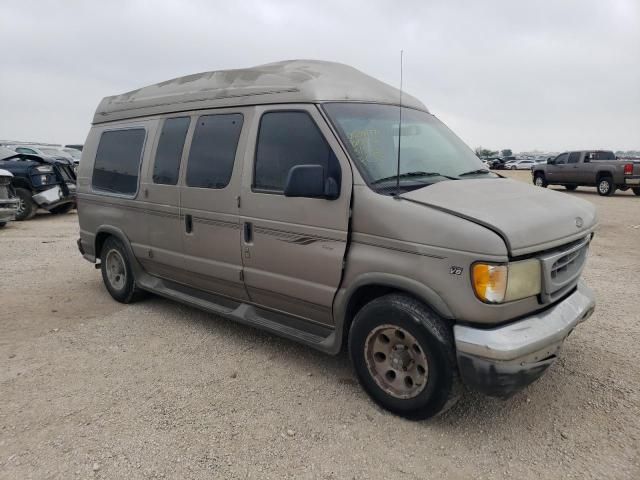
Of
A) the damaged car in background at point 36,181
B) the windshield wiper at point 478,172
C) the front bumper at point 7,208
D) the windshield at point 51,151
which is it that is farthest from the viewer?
the windshield at point 51,151

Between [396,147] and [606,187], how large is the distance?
19.3 metres

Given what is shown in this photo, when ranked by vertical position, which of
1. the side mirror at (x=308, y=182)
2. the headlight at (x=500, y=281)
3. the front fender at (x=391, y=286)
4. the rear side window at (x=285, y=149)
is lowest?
the front fender at (x=391, y=286)

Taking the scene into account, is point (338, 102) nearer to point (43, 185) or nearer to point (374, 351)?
point (374, 351)

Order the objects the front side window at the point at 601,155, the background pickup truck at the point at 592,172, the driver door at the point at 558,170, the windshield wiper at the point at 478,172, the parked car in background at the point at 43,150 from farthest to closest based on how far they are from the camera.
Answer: the driver door at the point at 558,170
the front side window at the point at 601,155
the background pickup truck at the point at 592,172
the parked car in background at the point at 43,150
the windshield wiper at the point at 478,172

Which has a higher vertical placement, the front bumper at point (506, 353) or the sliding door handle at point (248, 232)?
the sliding door handle at point (248, 232)

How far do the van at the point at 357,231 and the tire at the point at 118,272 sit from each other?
451mm

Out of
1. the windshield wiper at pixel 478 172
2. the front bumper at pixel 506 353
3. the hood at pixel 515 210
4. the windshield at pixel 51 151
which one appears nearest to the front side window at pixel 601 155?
the windshield wiper at pixel 478 172

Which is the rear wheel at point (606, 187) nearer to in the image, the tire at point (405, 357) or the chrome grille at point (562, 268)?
the chrome grille at point (562, 268)

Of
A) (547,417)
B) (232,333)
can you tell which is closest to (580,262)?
(547,417)

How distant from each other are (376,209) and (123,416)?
214cm

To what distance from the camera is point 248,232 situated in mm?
3898

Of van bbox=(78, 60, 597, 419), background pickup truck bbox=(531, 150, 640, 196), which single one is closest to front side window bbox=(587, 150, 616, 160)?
background pickup truck bbox=(531, 150, 640, 196)

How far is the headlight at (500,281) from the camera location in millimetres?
2678

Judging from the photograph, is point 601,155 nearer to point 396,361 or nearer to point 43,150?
point 396,361
